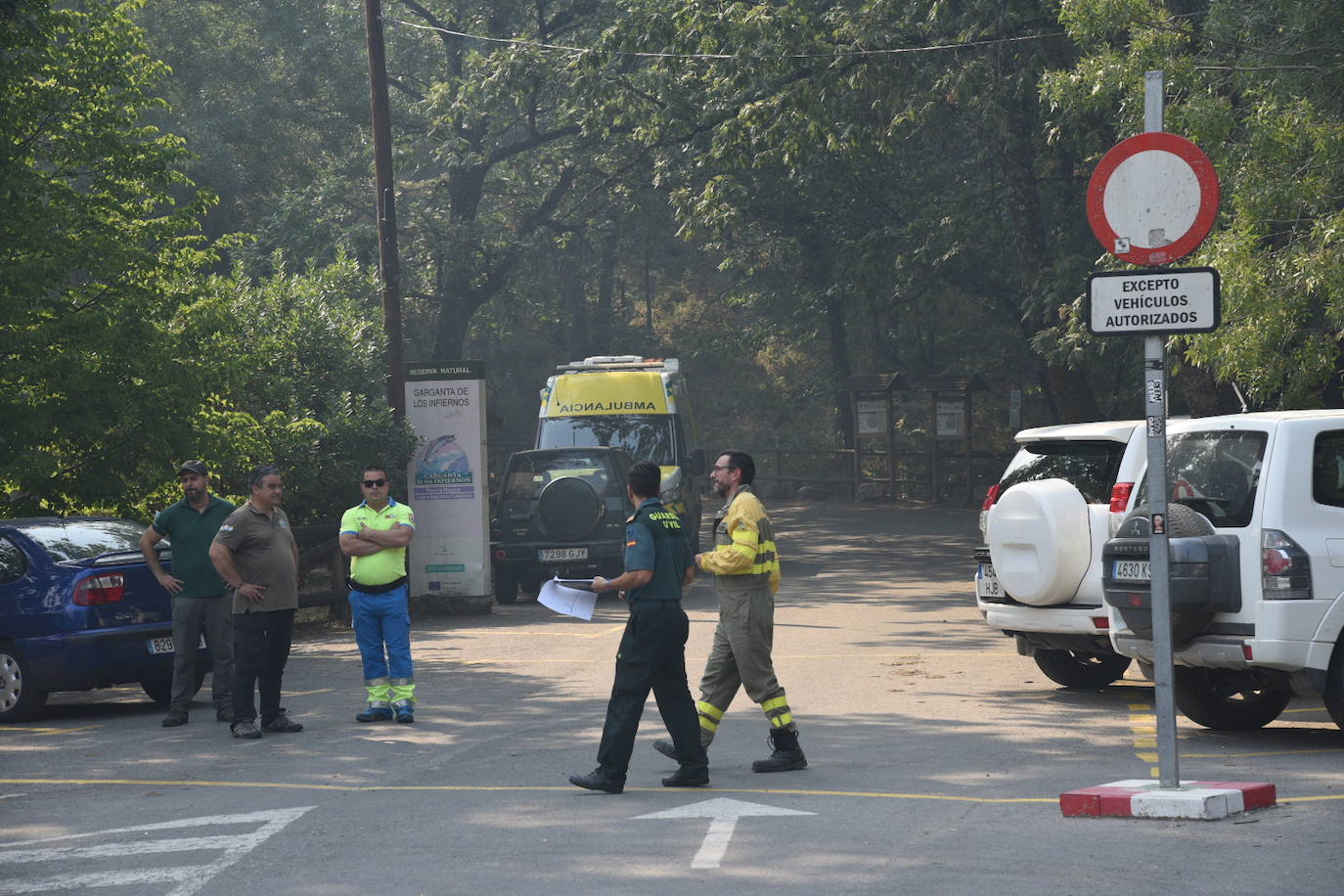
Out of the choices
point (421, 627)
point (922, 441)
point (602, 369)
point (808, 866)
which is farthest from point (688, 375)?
point (808, 866)

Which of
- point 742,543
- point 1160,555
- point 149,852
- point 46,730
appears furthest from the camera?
point 46,730

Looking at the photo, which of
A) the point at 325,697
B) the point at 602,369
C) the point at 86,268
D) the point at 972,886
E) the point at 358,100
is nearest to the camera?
the point at 972,886

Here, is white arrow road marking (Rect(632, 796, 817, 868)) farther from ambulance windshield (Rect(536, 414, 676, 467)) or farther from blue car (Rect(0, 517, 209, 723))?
ambulance windshield (Rect(536, 414, 676, 467))

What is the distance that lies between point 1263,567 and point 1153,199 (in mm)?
2644

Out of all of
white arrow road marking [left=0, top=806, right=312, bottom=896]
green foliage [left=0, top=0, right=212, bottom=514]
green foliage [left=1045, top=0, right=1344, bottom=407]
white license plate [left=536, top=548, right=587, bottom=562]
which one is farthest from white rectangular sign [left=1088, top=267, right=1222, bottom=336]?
white license plate [left=536, top=548, right=587, bottom=562]

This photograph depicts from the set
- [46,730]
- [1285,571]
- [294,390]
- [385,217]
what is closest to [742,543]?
[1285,571]

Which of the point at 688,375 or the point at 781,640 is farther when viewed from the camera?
the point at 688,375

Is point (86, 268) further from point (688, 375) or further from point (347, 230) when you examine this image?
point (688, 375)

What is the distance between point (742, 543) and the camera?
29.0ft

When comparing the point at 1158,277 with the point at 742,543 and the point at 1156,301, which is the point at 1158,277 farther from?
the point at 742,543

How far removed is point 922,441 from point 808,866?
40193 mm

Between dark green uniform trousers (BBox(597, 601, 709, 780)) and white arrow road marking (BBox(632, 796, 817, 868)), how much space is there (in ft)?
1.49

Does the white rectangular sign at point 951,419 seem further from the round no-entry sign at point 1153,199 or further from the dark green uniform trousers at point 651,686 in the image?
the round no-entry sign at point 1153,199

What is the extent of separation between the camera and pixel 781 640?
616 inches
